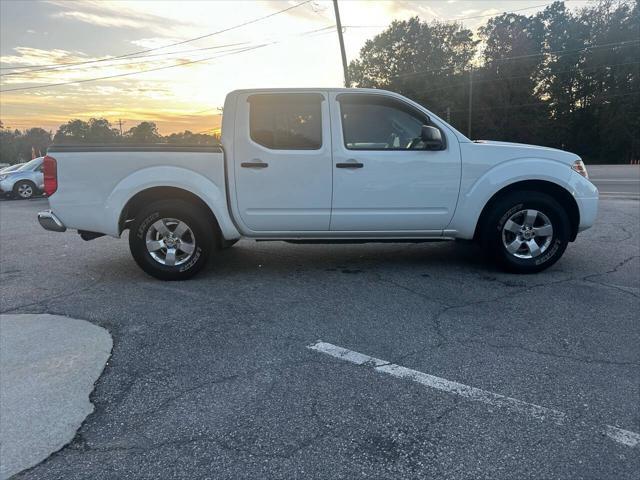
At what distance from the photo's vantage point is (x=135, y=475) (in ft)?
7.52

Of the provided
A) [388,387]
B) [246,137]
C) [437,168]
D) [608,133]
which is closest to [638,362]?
[388,387]

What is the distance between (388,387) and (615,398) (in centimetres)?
134

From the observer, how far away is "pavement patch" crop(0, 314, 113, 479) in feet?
8.41

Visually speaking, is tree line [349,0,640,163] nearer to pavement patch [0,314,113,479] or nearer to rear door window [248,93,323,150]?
rear door window [248,93,323,150]

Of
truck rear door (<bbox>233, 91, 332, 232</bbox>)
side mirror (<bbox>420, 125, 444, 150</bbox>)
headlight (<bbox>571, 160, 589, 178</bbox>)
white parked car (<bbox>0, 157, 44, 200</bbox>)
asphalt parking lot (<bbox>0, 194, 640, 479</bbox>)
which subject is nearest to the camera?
asphalt parking lot (<bbox>0, 194, 640, 479</bbox>)

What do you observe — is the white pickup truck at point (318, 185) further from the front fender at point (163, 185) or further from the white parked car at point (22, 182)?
the white parked car at point (22, 182)

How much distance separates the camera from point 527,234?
5.32 m

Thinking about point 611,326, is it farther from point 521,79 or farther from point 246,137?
point 521,79

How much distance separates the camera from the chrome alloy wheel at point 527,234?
529 cm

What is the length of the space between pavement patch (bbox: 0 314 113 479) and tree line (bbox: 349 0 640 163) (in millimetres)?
52503

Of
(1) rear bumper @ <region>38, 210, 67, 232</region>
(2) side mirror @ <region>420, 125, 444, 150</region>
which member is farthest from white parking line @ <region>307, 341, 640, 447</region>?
(1) rear bumper @ <region>38, 210, 67, 232</region>

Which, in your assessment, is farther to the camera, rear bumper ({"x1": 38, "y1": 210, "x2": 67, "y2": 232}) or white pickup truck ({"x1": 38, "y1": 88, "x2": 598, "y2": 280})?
rear bumper ({"x1": 38, "y1": 210, "x2": 67, "y2": 232})

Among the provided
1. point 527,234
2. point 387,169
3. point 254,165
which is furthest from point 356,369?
point 527,234

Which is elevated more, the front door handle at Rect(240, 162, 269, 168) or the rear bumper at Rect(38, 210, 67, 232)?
the front door handle at Rect(240, 162, 269, 168)
